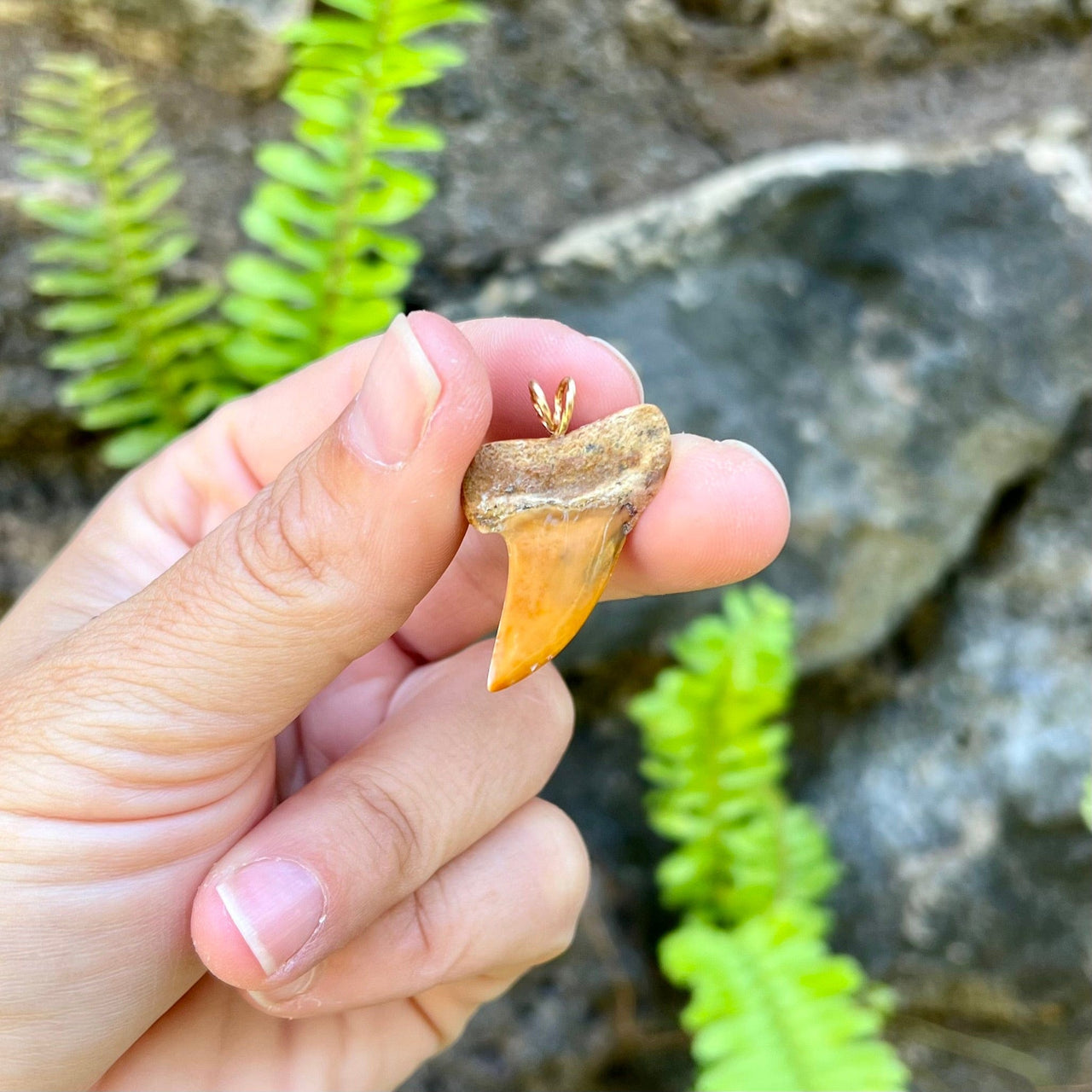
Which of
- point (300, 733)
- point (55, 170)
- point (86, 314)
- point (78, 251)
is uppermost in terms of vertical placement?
point (55, 170)

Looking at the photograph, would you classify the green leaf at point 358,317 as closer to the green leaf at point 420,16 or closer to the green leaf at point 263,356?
the green leaf at point 263,356

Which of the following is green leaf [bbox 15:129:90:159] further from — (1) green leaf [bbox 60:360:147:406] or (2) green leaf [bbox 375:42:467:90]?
(2) green leaf [bbox 375:42:467:90]

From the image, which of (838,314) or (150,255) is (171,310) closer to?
(150,255)

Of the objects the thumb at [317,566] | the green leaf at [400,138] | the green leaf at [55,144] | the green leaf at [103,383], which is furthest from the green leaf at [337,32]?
the thumb at [317,566]

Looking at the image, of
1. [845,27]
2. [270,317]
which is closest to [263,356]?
[270,317]

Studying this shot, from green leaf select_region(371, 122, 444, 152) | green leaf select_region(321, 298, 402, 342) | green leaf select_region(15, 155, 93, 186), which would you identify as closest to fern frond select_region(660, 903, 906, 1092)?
green leaf select_region(321, 298, 402, 342)

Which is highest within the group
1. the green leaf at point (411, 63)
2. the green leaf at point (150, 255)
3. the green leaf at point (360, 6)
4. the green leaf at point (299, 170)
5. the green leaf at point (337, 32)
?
the green leaf at point (360, 6)

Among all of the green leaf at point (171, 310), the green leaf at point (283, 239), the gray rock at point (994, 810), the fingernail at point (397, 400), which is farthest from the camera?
the gray rock at point (994, 810)
